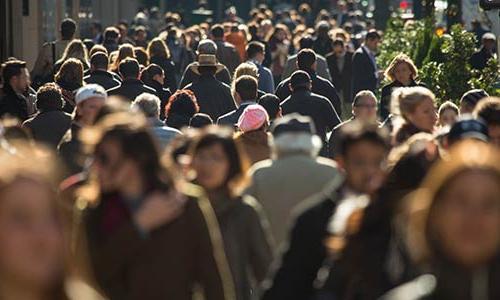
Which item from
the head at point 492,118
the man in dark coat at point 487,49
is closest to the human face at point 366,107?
the head at point 492,118

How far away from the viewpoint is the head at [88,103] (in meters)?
11.9

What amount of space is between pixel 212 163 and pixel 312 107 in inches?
327

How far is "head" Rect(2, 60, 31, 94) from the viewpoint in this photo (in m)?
16.5

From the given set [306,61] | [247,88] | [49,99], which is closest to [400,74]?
[247,88]

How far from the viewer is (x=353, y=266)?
6543 mm

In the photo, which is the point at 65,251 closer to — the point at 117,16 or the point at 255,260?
the point at 255,260

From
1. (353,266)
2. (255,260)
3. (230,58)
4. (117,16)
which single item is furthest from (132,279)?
(117,16)

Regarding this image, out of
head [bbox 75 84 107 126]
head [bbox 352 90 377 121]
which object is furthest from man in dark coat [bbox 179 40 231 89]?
head [bbox 75 84 107 126]

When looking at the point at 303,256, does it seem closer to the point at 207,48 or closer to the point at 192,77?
the point at 207,48

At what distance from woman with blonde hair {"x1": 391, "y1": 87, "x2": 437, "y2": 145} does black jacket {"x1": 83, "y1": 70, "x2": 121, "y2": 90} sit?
24.4 feet

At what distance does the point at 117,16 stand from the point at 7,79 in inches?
1345

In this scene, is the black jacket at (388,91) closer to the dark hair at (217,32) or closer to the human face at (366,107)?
the human face at (366,107)

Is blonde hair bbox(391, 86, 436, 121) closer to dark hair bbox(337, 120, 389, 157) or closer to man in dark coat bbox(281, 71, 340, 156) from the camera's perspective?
dark hair bbox(337, 120, 389, 157)

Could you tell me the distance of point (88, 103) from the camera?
12094 millimetres
